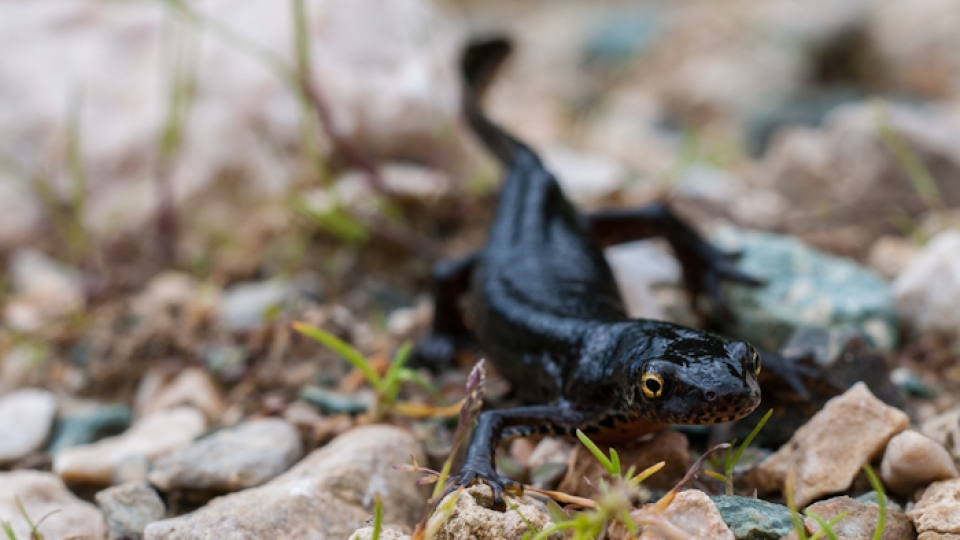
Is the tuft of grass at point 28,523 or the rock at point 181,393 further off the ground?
the tuft of grass at point 28,523

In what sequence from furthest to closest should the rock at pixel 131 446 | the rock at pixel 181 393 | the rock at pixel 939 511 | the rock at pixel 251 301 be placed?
the rock at pixel 251 301, the rock at pixel 181 393, the rock at pixel 131 446, the rock at pixel 939 511

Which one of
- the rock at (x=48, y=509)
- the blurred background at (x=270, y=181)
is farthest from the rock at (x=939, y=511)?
the rock at (x=48, y=509)

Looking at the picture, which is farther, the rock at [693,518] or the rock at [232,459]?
the rock at [232,459]

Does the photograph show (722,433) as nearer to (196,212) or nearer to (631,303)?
(631,303)

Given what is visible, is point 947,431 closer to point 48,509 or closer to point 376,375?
point 376,375

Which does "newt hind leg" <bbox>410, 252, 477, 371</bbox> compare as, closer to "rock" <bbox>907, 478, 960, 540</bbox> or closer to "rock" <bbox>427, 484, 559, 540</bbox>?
"rock" <bbox>427, 484, 559, 540</bbox>

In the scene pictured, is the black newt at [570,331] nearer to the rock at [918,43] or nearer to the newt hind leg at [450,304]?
the newt hind leg at [450,304]

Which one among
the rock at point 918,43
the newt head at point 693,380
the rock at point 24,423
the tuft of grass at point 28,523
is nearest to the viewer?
the tuft of grass at point 28,523

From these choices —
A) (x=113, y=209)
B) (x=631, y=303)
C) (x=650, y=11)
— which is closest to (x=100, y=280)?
(x=113, y=209)
